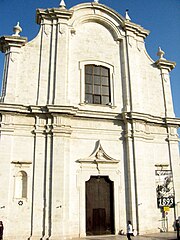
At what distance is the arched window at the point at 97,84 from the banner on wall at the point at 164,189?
5507 millimetres

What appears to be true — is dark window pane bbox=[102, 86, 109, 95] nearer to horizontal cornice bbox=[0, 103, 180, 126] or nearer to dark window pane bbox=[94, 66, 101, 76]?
dark window pane bbox=[94, 66, 101, 76]

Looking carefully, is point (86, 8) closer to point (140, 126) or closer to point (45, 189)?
point (140, 126)

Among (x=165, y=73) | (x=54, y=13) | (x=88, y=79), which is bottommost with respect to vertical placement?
(x=88, y=79)

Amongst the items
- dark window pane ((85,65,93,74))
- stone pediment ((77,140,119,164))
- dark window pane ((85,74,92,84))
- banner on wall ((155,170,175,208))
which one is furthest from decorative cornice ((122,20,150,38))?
banner on wall ((155,170,175,208))

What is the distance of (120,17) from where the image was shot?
18.2 meters

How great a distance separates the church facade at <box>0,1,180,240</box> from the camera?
13156mm

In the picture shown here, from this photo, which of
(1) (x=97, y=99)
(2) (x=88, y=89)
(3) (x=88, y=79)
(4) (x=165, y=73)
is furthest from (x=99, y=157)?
(4) (x=165, y=73)

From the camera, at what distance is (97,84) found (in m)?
16.5

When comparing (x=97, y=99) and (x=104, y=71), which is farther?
(x=104, y=71)

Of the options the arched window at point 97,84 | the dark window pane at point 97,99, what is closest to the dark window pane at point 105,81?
the arched window at point 97,84

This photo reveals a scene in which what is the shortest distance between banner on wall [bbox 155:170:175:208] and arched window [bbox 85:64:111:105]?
551cm

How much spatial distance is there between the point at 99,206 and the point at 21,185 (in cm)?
431

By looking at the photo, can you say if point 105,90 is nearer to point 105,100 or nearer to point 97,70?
point 105,100

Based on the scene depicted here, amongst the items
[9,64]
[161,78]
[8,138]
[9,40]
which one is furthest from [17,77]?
[161,78]
